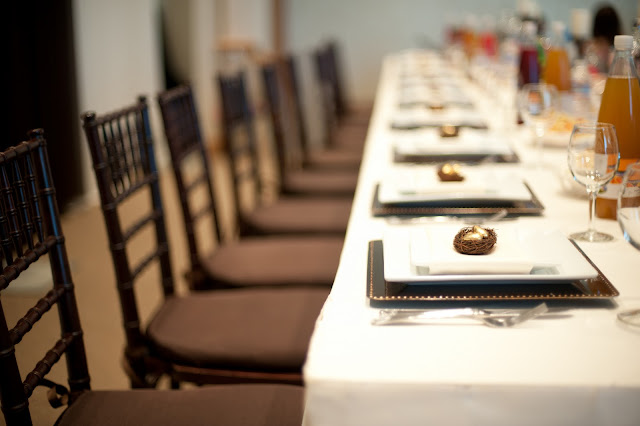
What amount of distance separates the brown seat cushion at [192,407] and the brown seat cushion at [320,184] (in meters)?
1.61

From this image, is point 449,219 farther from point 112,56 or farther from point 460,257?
point 112,56

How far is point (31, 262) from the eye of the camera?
107 cm

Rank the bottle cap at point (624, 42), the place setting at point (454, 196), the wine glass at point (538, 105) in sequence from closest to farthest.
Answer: the bottle cap at point (624, 42), the place setting at point (454, 196), the wine glass at point (538, 105)

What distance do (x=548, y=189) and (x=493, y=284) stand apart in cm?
61

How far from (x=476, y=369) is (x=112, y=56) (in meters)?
4.32

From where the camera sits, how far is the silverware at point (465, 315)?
2.73 feet

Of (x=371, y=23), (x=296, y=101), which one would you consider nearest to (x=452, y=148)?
(x=296, y=101)

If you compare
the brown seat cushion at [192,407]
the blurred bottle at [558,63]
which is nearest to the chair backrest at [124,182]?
the brown seat cushion at [192,407]

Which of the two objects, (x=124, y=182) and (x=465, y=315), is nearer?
(x=465, y=315)

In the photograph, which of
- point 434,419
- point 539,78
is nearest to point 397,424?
point 434,419

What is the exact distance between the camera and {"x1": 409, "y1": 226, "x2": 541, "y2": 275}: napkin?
89 centimetres

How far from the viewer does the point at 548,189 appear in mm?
1452

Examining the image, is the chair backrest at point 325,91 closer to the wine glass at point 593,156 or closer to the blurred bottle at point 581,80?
the blurred bottle at point 581,80

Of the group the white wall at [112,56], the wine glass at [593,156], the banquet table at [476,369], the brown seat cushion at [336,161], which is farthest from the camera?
the white wall at [112,56]
